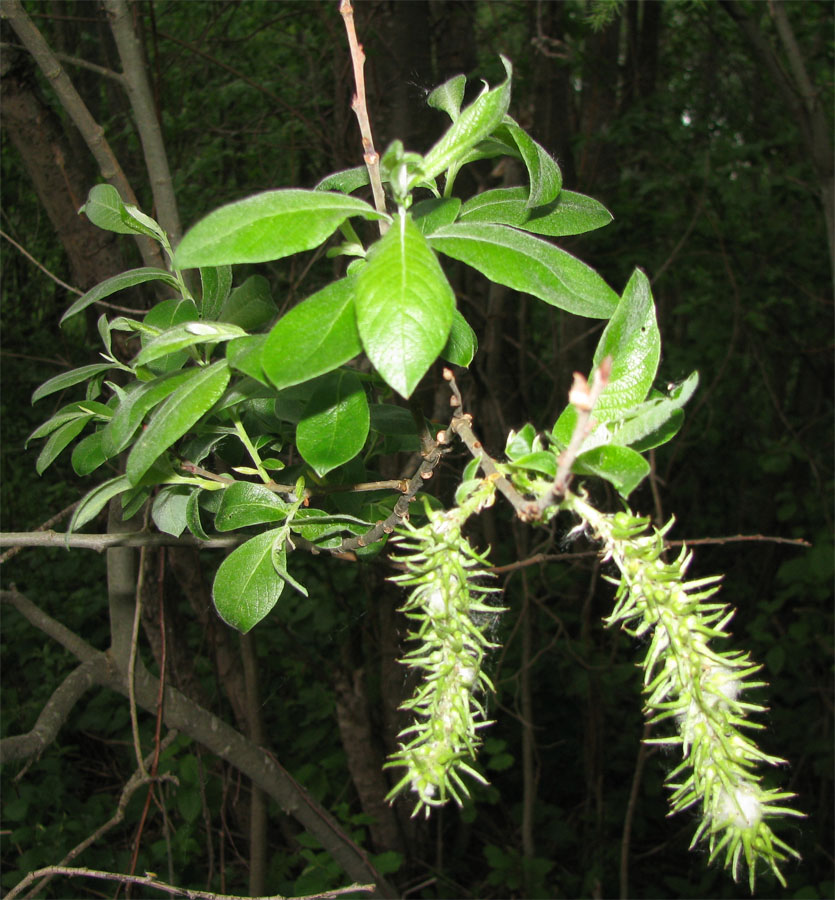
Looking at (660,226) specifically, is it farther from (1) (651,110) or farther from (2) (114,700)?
(2) (114,700)

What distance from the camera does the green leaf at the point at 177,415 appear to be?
0.50m

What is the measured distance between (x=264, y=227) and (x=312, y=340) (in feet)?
0.24

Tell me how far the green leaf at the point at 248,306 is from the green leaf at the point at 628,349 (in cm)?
29

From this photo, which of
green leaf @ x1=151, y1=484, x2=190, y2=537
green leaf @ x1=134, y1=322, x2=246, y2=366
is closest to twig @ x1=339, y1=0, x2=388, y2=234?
green leaf @ x1=134, y1=322, x2=246, y2=366

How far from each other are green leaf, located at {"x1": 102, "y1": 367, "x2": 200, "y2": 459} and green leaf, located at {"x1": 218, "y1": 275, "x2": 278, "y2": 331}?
0.25 feet

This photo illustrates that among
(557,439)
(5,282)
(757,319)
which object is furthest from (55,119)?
(757,319)

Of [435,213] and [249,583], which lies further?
[249,583]

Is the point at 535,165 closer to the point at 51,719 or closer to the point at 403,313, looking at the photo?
the point at 403,313

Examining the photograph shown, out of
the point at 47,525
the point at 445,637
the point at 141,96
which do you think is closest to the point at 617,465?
the point at 445,637

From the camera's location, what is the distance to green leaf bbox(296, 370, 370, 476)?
1.86 feet

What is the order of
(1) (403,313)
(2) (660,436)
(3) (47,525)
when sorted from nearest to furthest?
(1) (403,313), (2) (660,436), (3) (47,525)

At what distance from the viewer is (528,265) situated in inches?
19.1

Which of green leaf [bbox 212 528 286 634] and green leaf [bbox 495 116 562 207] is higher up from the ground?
green leaf [bbox 495 116 562 207]

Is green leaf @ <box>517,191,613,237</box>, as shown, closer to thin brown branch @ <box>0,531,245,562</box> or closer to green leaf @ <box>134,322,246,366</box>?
green leaf @ <box>134,322,246,366</box>
